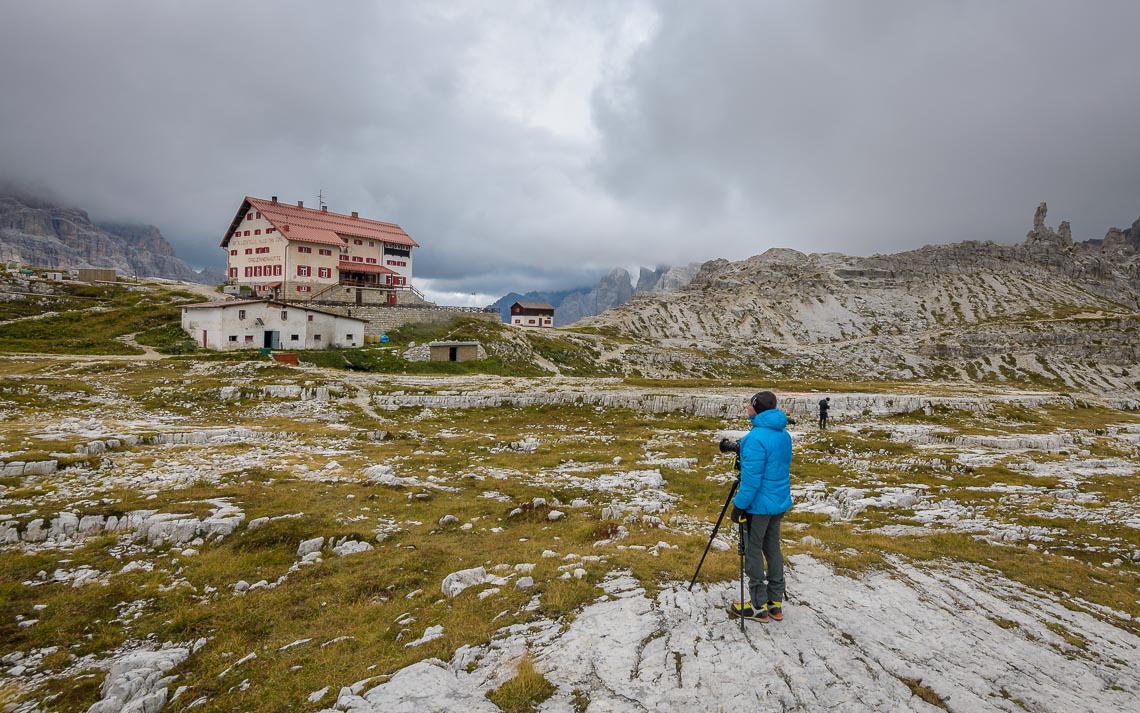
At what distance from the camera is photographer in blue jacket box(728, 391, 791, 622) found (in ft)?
29.6

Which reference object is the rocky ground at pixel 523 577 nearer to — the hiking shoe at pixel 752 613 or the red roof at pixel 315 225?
the hiking shoe at pixel 752 613

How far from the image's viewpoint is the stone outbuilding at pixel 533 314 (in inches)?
5837

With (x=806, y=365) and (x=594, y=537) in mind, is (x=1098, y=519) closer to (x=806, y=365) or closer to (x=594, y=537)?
(x=594, y=537)

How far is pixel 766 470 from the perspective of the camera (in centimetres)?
909

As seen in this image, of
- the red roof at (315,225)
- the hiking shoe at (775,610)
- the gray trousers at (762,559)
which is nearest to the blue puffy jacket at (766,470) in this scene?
the gray trousers at (762,559)

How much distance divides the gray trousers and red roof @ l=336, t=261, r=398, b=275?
9244 cm

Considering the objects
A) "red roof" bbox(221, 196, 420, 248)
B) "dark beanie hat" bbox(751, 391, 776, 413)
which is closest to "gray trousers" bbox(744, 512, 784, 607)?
"dark beanie hat" bbox(751, 391, 776, 413)

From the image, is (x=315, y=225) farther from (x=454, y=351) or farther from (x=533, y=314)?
(x=533, y=314)

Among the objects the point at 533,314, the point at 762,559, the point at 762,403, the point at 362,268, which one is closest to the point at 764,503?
the point at 762,559

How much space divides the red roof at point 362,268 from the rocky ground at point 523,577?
61107 millimetres

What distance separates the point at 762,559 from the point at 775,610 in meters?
0.98

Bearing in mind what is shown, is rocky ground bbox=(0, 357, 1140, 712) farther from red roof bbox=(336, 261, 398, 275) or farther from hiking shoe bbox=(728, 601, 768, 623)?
red roof bbox=(336, 261, 398, 275)

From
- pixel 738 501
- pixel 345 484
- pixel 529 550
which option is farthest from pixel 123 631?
pixel 738 501

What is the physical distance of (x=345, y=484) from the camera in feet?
68.8
